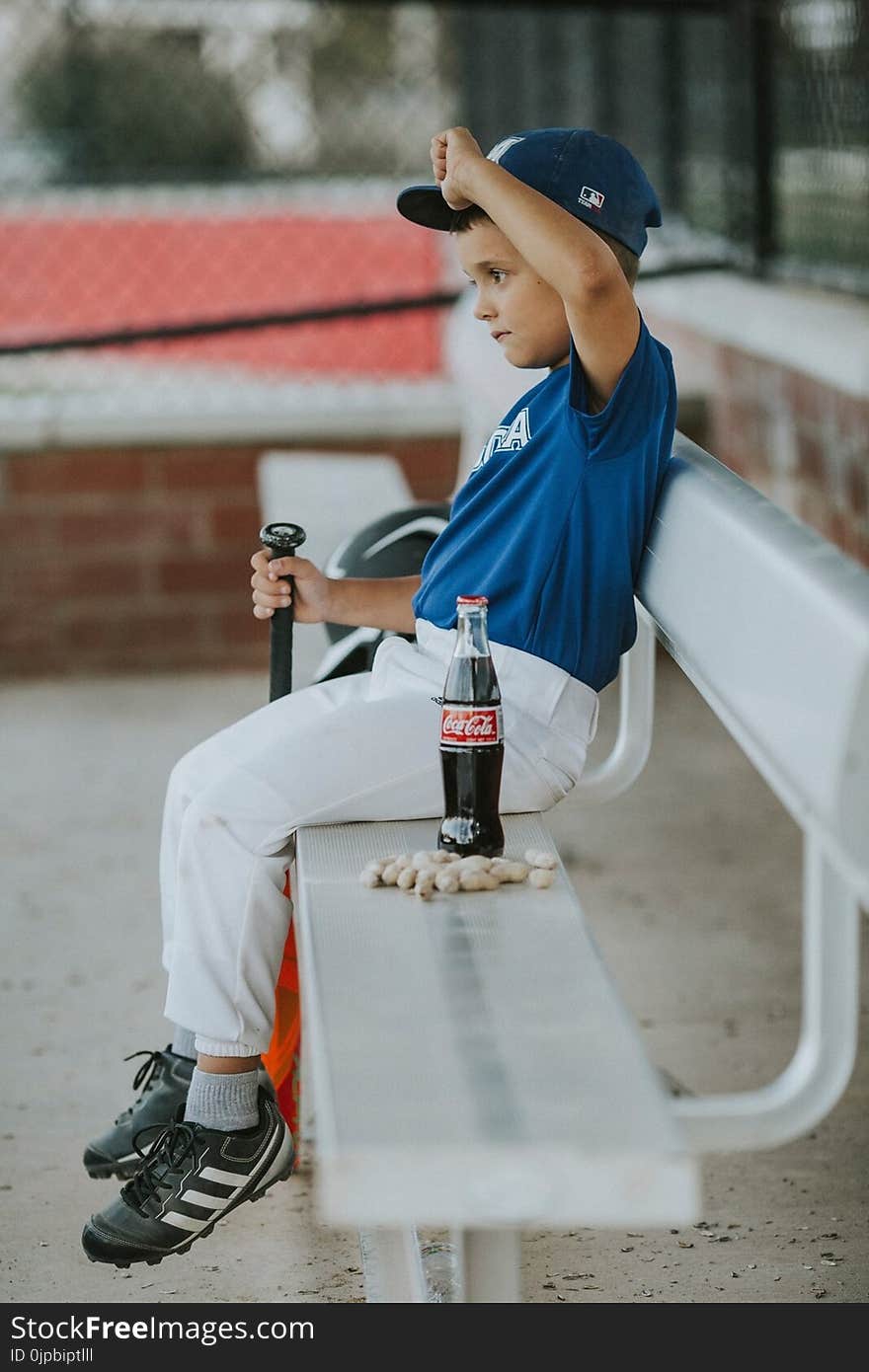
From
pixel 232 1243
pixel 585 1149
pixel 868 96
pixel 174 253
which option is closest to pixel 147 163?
pixel 174 253

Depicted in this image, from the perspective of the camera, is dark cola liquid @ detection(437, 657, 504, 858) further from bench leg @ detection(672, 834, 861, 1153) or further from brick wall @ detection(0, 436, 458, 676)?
brick wall @ detection(0, 436, 458, 676)

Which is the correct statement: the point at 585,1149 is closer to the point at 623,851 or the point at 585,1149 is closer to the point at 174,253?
the point at 623,851

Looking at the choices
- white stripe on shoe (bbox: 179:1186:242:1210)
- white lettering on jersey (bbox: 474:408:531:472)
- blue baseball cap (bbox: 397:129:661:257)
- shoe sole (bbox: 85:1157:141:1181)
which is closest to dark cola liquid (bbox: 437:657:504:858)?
white lettering on jersey (bbox: 474:408:531:472)

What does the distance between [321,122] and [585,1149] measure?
13.7 metres

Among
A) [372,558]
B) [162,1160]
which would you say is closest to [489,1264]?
[162,1160]

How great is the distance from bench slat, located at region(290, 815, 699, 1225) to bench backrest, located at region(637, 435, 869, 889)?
27cm

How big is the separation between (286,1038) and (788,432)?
117 inches

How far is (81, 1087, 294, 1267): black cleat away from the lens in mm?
2268

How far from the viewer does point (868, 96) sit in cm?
450

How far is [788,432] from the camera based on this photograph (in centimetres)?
502

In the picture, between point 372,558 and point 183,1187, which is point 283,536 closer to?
point 372,558

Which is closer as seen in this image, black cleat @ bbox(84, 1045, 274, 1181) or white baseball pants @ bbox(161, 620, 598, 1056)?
white baseball pants @ bbox(161, 620, 598, 1056)

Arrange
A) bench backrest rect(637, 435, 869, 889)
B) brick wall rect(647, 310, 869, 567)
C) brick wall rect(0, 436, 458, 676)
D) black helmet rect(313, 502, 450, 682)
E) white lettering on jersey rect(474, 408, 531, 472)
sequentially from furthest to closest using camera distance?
brick wall rect(0, 436, 458, 676) < brick wall rect(647, 310, 869, 567) < black helmet rect(313, 502, 450, 682) < white lettering on jersey rect(474, 408, 531, 472) < bench backrest rect(637, 435, 869, 889)
